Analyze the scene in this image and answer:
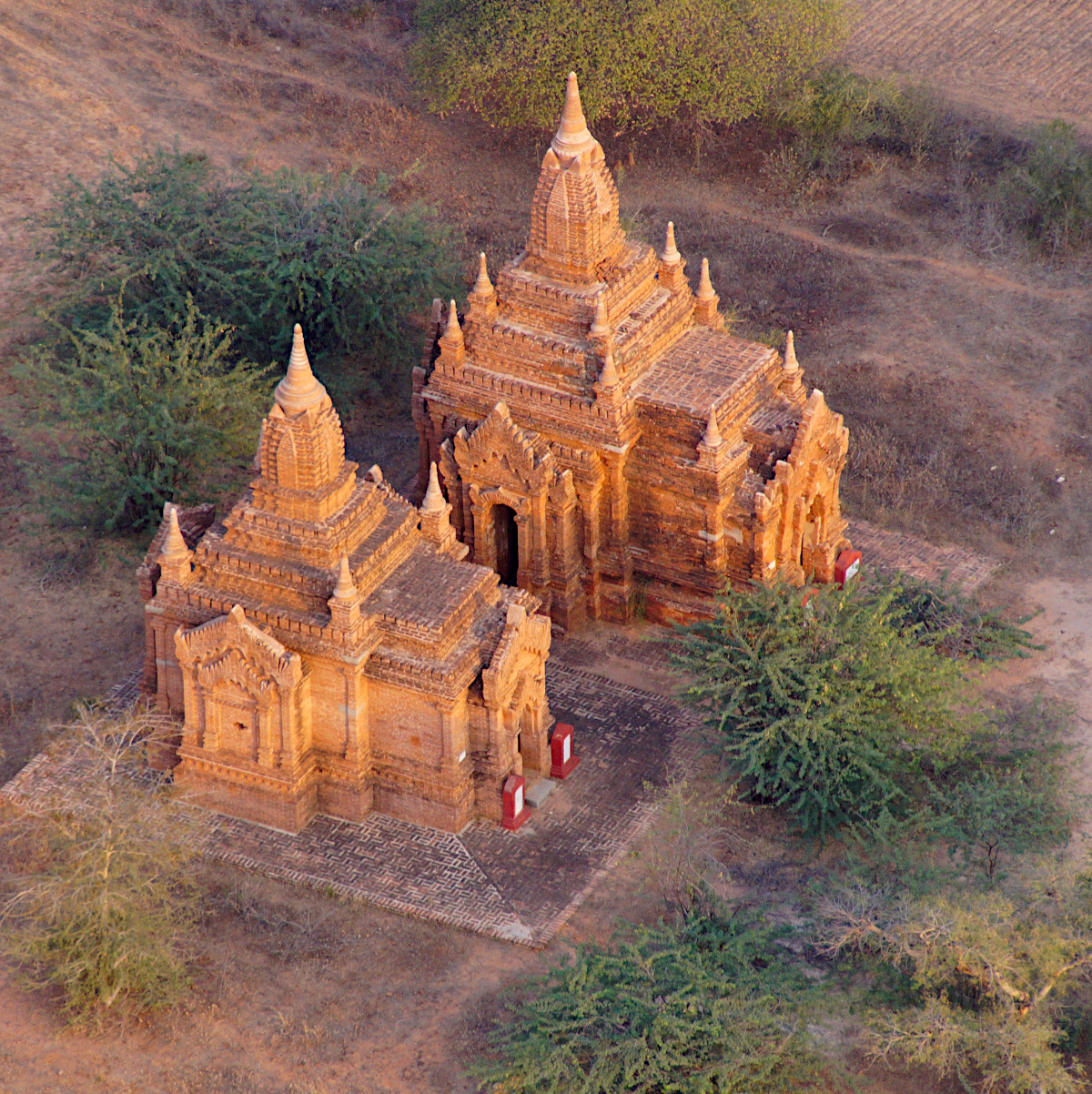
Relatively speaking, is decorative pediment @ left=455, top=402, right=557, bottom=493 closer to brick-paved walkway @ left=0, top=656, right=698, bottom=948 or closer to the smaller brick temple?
the smaller brick temple

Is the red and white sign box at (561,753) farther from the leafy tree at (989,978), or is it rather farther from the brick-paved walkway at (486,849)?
the leafy tree at (989,978)

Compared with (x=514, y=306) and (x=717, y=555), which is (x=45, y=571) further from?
(x=717, y=555)

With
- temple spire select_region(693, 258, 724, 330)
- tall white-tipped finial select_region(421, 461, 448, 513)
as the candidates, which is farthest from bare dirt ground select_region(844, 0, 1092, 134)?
tall white-tipped finial select_region(421, 461, 448, 513)

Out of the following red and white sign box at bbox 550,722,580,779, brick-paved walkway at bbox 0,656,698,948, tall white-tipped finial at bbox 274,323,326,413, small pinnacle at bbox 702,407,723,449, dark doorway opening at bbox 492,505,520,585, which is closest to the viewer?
tall white-tipped finial at bbox 274,323,326,413

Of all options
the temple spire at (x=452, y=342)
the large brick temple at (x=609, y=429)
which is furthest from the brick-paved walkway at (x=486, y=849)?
the temple spire at (x=452, y=342)

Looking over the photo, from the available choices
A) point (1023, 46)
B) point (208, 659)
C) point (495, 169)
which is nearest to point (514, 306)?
point (208, 659)

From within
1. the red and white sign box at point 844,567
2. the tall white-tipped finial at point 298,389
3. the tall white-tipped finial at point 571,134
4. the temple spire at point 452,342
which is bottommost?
the red and white sign box at point 844,567
